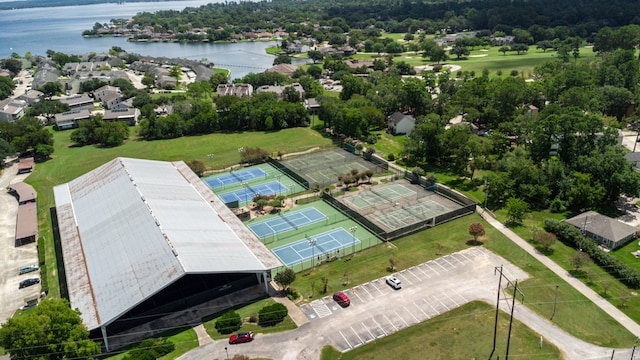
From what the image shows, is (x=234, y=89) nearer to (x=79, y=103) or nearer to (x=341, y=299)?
(x=79, y=103)

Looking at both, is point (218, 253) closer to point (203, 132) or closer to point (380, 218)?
point (380, 218)

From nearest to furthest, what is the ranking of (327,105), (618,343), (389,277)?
(618,343), (389,277), (327,105)

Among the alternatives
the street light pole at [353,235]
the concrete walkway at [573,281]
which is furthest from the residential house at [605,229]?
the street light pole at [353,235]

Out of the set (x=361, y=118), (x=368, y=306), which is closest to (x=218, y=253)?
(x=368, y=306)

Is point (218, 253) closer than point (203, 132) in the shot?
Yes

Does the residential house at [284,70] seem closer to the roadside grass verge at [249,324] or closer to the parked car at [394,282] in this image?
the parked car at [394,282]

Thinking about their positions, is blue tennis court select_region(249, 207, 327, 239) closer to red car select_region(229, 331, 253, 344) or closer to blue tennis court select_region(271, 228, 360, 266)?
blue tennis court select_region(271, 228, 360, 266)
